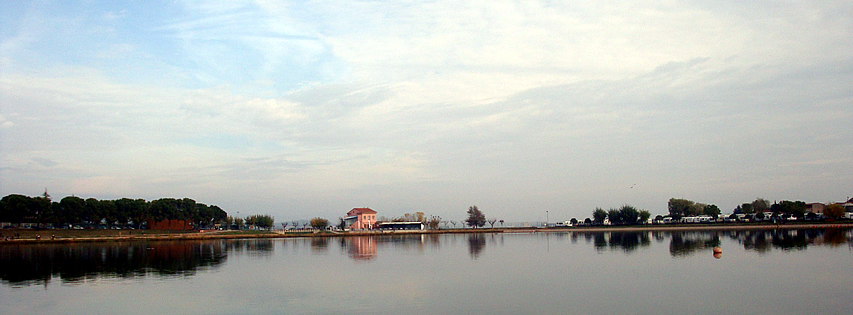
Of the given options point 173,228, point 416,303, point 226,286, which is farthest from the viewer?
point 173,228

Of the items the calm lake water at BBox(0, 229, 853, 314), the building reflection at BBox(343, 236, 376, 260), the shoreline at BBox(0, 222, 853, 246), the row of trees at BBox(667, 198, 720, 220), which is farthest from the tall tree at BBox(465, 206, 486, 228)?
the calm lake water at BBox(0, 229, 853, 314)

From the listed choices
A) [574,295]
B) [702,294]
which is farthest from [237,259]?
[702,294]

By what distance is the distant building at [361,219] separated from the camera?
11344 cm

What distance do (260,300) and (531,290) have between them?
1078 centimetres

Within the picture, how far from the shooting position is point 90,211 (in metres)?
82.5

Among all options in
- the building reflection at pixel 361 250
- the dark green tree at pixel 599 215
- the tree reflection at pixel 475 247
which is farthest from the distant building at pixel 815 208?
the building reflection at pixel 361 250

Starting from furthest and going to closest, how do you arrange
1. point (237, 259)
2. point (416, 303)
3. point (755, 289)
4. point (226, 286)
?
point (237, 259)
point (226, 286)
point (755, 289)
point (416, 303)

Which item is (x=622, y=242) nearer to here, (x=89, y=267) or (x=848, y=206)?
(x=89, y=267)

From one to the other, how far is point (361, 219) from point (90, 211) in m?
47.4

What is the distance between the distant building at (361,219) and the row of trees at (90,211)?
30.0m

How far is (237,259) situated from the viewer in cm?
4203

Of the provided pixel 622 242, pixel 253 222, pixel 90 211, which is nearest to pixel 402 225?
pixel 253 222

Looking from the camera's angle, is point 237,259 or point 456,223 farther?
point 456,223

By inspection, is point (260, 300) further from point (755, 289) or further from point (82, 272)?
point (755, 289)
